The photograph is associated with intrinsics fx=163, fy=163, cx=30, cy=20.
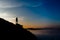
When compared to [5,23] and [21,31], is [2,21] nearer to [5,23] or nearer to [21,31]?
[5,23]

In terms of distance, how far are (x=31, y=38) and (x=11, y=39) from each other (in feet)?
22.3

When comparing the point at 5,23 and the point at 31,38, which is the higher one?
the point at 5,23

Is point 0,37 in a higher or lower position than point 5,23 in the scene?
lower

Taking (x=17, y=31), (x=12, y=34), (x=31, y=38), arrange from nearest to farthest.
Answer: (x=12, y=34)
(x=17, y=31)
(x=31, y=38)

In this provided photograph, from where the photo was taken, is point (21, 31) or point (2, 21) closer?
point (2, 21)

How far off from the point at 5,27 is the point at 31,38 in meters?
7.18

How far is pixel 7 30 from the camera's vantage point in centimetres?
2370

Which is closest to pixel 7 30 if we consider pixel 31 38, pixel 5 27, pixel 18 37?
pixel 5 27

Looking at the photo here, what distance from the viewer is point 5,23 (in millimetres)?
25156

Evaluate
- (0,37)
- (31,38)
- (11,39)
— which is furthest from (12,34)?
(31,38)

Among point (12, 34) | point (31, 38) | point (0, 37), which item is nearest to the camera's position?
point (0, 37)

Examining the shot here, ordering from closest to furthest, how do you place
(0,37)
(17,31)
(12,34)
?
1. (0,37)
2. (12,34)
3. (17,31)

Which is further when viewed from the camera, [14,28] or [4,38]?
[14,28]

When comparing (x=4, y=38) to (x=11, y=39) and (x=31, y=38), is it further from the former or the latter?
(x=31, y=38)
